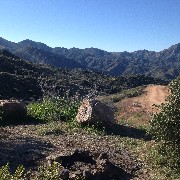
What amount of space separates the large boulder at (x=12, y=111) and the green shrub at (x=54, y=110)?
27.9 inches

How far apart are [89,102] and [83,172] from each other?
775 centimetres

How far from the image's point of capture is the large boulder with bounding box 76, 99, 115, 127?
1680cm

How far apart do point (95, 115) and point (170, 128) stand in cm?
537

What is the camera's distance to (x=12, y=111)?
58.0ft

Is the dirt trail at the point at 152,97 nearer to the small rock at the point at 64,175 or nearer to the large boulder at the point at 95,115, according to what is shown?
the large boulder at the point at 95,115

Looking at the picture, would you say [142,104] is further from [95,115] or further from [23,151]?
[23,151]

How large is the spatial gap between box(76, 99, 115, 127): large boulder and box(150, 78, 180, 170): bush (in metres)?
4.72

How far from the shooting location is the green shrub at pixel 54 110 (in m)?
18.3

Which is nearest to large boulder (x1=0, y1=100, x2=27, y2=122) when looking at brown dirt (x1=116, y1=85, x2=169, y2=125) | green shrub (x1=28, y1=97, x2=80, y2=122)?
green shrub (x1=28, y1=97, x2=80, y2=122)

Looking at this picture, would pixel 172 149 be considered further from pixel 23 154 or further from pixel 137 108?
pixel 137 108

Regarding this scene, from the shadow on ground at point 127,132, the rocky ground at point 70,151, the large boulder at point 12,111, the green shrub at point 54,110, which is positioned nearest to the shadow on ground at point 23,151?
the rocky ground at point 70,151

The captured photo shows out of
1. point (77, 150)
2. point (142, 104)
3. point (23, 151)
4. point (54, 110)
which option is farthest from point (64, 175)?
point (142, 104)

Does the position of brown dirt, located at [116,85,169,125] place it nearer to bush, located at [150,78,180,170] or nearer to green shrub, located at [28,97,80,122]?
green shrub, located at [28,97,80,122]

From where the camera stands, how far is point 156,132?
12.3 metres
